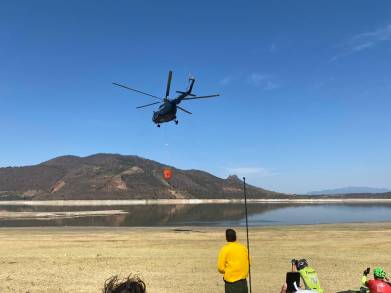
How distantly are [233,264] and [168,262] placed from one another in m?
14.6

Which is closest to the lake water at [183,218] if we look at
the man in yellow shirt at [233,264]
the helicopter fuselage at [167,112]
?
the helicopter fuselage at [167,112]

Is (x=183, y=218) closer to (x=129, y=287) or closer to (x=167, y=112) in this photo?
(x=167, y=112)

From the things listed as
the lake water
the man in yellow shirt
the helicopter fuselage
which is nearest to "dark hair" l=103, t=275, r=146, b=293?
the man in yellow shirt

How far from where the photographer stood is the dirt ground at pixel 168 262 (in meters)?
18.9

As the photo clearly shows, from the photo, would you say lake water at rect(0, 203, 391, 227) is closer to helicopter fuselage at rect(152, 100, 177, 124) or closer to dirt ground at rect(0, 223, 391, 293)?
helicopter fuselage at rect(152, 100, 177, 124)

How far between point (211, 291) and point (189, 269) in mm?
4882

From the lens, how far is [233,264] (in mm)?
10570

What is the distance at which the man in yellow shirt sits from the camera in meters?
10.6

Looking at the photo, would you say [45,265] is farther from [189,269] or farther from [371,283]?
[371,283]

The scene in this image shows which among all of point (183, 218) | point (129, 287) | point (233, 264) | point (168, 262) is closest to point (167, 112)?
point (168, 262)

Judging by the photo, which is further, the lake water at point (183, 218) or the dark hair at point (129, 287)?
the lake water at point (183, 218)

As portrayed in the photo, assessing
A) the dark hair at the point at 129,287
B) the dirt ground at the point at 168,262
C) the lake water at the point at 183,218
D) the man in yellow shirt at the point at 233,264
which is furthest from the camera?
the lake water at the point at 183,218

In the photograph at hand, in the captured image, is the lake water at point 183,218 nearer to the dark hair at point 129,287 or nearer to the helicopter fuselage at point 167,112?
the helicopter fuselage at point 167,112

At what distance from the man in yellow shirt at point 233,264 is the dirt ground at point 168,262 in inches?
278
